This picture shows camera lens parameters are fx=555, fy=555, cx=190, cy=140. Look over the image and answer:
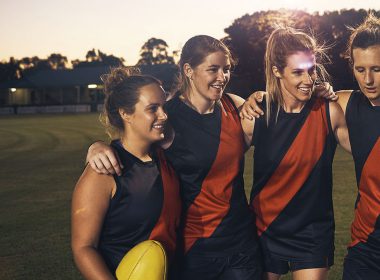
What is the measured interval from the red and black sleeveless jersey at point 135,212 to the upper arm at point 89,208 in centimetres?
9

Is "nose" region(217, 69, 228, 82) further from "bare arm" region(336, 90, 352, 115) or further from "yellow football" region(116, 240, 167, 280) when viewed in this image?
"yellow football" region(116, 240, 167, 280)

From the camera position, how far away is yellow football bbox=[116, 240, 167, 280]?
3037 millimetres

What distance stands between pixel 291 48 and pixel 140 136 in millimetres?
1290

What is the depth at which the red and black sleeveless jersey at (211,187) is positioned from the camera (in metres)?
3.95

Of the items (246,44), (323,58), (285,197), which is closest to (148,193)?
(285,197)

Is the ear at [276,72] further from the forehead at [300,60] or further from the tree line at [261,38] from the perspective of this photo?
the tree line at [261,38]

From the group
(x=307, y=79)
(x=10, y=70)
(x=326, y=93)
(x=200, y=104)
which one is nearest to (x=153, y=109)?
(x=200, y=104)

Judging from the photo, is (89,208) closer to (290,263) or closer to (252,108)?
(252,108)

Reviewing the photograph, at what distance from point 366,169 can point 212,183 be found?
3.51 ft

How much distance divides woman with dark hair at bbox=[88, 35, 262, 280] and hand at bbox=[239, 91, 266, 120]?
87mm

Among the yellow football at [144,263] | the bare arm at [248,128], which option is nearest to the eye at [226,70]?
the bare arm at [248,128]

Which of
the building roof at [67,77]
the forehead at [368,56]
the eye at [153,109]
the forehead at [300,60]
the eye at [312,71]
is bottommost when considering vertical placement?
the building roof at [67,77]

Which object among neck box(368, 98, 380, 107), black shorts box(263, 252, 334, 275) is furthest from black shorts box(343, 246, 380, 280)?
neck box(368, 98, 380, 107)

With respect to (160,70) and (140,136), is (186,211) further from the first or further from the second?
(160,70)
